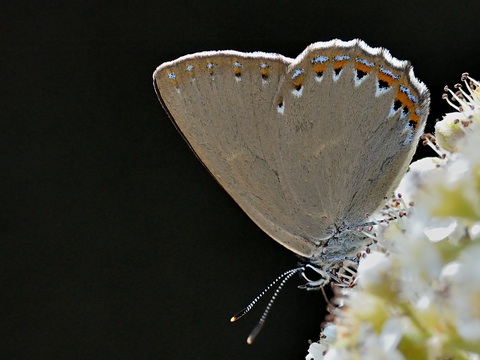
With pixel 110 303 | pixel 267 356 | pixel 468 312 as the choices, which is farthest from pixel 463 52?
pixel 468 312

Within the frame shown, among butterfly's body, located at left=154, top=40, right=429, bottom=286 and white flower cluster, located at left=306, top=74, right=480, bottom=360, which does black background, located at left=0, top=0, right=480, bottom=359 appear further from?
white flower cluster, located at left=306, top=74, right=480, bottom=360

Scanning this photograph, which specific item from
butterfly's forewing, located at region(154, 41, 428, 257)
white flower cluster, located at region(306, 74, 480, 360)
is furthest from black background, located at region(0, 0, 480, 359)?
white flower cluster, located at region(306, 74, 480, 360)

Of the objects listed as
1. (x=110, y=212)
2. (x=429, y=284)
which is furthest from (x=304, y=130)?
(x=110, y=212)

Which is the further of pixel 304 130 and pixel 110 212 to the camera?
pixel 110 212

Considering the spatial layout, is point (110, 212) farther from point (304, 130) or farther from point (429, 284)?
point (429, 284)

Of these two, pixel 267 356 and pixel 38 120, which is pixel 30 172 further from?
pixel 267 356

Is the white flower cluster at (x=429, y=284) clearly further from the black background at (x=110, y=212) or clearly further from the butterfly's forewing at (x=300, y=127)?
the black background at (x=110, y=212)
